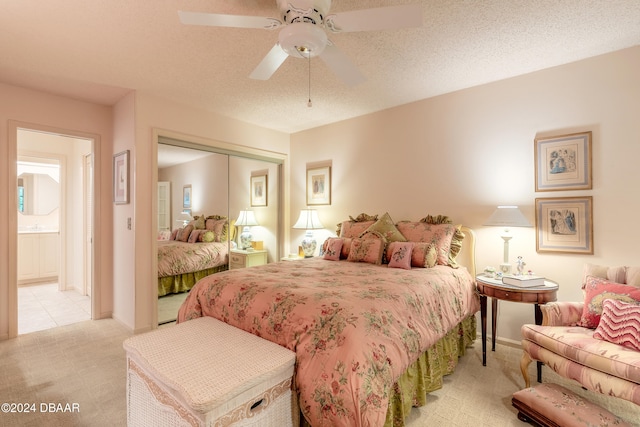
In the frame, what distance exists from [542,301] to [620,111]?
168 cm

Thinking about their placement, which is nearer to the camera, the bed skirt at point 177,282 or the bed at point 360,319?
the bed at point 360,319

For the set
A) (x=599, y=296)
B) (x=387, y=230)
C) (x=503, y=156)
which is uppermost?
(x=503, y=156)

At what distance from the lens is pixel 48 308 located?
161 inches

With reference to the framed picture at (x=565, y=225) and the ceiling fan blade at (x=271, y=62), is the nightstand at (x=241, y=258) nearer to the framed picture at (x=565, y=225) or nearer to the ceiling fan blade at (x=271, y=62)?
the ceiling fan blade at (x=271, y=62)

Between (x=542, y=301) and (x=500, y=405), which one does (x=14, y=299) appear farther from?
(x=542, y=301)

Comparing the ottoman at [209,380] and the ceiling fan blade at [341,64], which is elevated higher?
the ceiling fan blade at [341,64]

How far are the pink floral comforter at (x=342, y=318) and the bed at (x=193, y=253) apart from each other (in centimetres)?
132

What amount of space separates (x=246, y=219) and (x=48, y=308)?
9.37 feet

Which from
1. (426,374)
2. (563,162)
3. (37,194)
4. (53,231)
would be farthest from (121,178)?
(563,162)

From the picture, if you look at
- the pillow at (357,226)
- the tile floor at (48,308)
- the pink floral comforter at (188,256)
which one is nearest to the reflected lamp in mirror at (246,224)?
the pink floral comforter at (188,256)

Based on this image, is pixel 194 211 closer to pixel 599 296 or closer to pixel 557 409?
pixel 557 409

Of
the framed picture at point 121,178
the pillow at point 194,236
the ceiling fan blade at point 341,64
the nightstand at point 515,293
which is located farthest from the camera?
the pillow at point 194,236

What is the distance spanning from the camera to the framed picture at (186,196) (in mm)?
3723

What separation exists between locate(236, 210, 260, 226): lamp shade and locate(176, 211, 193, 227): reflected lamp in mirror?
72 centimetres
